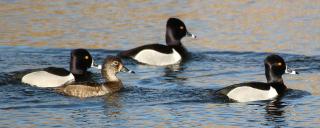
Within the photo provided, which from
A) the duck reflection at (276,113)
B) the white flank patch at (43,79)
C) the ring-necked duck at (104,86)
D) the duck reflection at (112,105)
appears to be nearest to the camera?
the duck reflection at (276,113)

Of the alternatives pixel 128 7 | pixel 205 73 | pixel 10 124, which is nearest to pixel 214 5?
pixel 128 7

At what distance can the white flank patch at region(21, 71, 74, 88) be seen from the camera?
19188 mm

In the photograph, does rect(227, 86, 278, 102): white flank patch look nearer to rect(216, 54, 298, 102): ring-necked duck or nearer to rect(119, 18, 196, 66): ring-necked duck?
rect(216, 54, 298, 102): ring-necked duck

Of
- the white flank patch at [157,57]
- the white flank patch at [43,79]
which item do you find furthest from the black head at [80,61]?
the white flank patch at [157,57]

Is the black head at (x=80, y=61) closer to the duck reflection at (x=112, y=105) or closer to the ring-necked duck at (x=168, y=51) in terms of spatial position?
the ring-necked duck at (x=168, y=51)

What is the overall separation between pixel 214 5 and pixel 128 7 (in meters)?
2.34

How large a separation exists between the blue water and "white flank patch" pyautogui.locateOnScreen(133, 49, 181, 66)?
416mm

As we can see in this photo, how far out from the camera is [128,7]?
1091 inches

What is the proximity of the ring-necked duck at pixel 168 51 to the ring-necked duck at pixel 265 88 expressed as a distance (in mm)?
4519

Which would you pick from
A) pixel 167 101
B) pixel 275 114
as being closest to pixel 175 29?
pixel 167 101

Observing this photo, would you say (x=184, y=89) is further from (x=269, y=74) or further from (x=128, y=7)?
(x=128, y=7)

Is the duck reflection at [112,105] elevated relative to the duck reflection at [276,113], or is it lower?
elevated

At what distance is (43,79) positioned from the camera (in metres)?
19.2

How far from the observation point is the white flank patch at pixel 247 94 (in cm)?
1766
